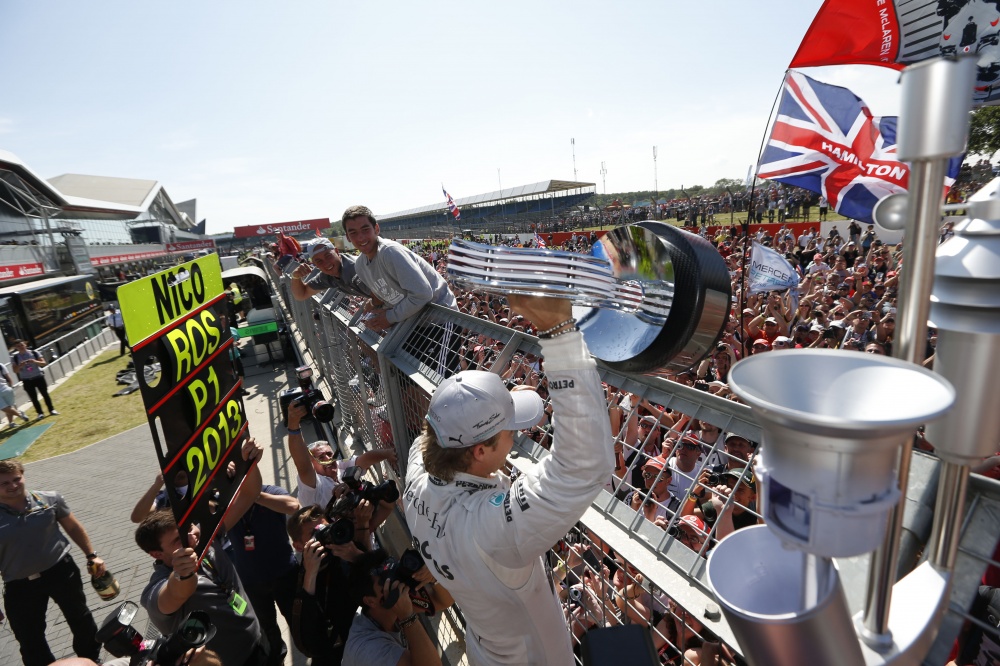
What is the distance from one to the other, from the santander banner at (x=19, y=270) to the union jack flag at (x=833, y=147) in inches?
1300

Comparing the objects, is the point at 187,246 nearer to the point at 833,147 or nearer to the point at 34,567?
the point at 34,567

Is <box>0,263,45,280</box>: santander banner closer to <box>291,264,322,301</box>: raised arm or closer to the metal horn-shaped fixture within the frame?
<box>291,264,322,301</box>: raised arm

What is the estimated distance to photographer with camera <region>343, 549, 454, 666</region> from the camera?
2215mm

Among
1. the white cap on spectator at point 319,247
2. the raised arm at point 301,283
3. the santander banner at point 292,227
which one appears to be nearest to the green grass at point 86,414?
the raised arm at point 301,283

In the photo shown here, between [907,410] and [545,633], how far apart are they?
4.93 feet

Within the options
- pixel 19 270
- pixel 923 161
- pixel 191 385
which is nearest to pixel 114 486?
pixel 191 385

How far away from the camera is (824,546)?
0.66m

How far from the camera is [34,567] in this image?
4207 mm

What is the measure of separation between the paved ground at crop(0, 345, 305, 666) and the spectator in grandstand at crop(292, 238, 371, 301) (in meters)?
3.31

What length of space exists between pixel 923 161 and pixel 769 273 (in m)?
7.46

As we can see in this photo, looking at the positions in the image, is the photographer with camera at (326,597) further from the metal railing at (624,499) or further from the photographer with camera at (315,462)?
the metal railing at (624,499)

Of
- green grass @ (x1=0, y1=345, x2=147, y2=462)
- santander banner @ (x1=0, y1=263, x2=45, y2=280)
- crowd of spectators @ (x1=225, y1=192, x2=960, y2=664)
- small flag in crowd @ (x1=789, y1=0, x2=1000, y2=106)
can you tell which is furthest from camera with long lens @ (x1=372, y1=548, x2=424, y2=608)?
santander banner @ (x1=0, y1=263, x2=45, y2=280)

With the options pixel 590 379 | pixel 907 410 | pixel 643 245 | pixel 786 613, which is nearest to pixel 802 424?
pixel 907 410

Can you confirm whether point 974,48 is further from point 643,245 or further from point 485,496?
point 485,496
